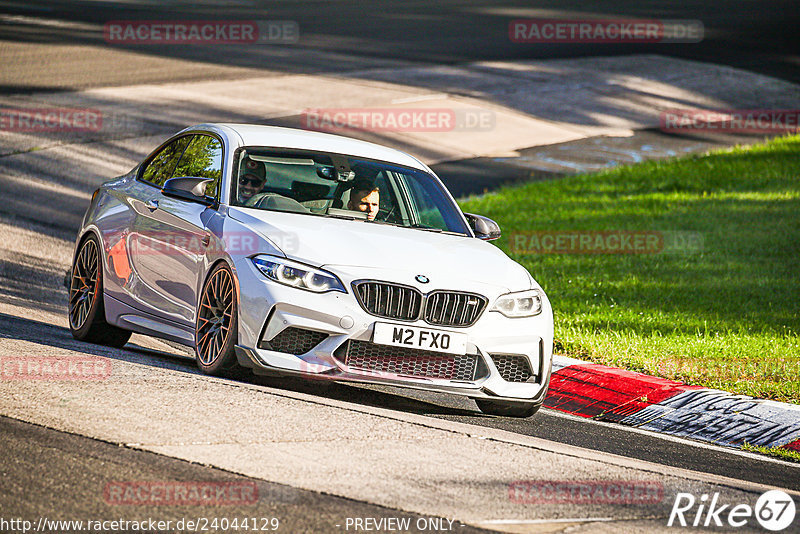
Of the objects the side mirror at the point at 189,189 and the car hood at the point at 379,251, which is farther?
the side mirror at the point at 189,189

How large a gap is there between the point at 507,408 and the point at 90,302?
336cm

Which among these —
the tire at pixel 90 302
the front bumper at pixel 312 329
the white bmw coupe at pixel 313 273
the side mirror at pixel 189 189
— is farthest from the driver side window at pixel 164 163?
the front bumper at pixel 312 329

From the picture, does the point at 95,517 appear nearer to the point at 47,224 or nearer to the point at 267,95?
the point at 47,224

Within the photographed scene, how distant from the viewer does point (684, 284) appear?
1278 centimetres

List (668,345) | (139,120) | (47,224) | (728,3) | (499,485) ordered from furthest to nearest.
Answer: (728,3) < (139,120) < (47,224) < (668,345) < (499,485)

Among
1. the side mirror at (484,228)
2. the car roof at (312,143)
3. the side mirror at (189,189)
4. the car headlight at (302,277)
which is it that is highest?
the car roof at (312,143)

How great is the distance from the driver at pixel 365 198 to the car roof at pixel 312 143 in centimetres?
33

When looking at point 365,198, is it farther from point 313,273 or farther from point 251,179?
point 313,273

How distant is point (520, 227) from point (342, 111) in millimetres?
8701

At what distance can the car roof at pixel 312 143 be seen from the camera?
28.7 ft

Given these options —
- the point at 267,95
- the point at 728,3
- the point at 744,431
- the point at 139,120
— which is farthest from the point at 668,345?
the point at 728,3

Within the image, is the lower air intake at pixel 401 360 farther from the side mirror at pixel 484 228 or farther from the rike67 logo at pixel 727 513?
the rike67 logo at pixel 727 513

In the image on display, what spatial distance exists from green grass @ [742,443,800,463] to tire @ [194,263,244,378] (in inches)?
134

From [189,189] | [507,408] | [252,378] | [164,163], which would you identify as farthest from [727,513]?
[164,163]
